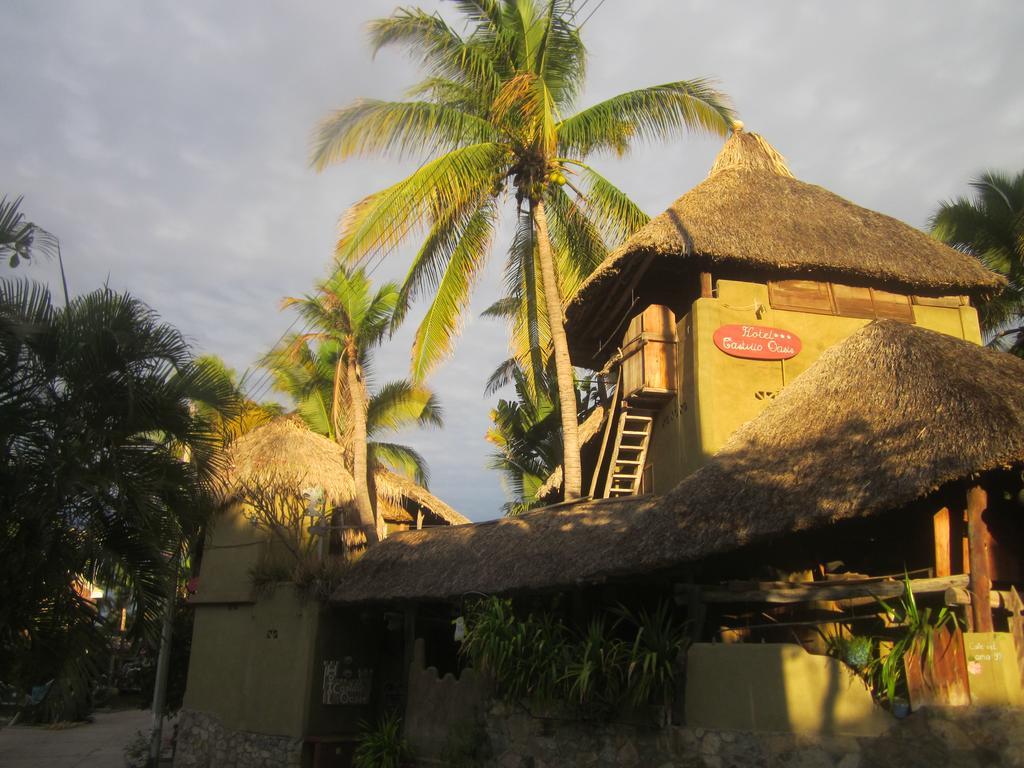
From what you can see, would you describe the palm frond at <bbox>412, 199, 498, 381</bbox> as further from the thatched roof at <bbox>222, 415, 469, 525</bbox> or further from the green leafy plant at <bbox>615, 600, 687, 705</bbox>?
the green leafy plant at <bbox>615, 600, 687, 705</bbox>

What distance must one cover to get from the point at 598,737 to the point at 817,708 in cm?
251

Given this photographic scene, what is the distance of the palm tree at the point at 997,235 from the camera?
1716 cm

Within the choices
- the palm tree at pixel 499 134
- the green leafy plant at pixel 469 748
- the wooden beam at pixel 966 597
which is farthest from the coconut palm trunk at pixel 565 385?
the wooden beam at pixel 966 597

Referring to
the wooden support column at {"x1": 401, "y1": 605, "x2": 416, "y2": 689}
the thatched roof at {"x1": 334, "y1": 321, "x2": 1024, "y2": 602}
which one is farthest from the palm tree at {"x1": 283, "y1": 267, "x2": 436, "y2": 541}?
the thatched roof at {"x1": 334, "y1": 321, "x2": 1024, "y2": 602}

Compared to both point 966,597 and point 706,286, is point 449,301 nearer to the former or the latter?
point 706,286

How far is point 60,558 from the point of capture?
943 centimetres

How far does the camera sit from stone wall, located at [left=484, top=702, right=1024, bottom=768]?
6.78 metres

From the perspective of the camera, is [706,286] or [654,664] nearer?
[654,664]

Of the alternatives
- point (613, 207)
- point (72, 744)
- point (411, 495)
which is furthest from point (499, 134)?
point (72, 744)

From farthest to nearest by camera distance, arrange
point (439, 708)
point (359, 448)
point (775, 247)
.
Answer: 1. point (359, 448)
2. point (775, 247)
3. point (439, 708)

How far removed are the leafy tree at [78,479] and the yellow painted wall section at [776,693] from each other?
19.5ft

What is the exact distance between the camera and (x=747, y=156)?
1520 centimetres

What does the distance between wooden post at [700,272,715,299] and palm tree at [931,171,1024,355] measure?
291 inches

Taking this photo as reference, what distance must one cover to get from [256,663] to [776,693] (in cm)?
961
